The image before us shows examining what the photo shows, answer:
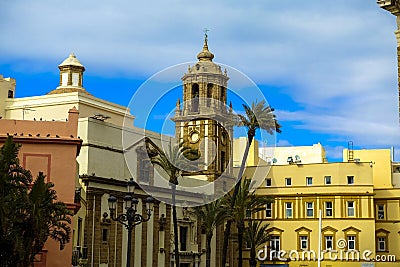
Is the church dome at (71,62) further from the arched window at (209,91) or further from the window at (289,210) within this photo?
the window at (289,210)

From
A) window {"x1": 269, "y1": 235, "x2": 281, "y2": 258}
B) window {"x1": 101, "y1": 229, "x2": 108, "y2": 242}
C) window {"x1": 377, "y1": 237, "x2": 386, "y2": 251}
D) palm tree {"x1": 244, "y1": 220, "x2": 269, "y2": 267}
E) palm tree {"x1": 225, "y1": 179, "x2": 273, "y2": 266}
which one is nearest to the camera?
window {"x1": 101, "y1": 229, "x2": 108, "y2": 242}

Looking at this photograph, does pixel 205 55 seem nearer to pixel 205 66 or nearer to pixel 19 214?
pixel 205 66

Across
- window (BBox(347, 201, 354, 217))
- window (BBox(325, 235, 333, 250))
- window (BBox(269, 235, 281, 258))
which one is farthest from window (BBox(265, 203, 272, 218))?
window (BBox(347, 201, 354, 217))

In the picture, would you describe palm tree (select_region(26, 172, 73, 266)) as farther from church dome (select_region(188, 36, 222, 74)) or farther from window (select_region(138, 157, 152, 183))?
church dome (select_region(188, 36, 222, 74))

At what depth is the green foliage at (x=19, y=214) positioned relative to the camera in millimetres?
21516

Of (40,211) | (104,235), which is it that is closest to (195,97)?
(104,235)

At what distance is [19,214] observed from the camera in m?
22.5

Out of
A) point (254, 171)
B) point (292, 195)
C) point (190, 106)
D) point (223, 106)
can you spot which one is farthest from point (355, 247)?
point (190, 106)

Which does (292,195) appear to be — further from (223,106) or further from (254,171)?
(223,106)

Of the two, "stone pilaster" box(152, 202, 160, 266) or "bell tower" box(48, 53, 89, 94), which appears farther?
"bell tower" box(48, 53, 89, 94)

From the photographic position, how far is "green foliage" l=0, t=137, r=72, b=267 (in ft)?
70.6

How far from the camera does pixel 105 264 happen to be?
4244 cm

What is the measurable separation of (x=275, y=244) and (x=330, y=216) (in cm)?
520

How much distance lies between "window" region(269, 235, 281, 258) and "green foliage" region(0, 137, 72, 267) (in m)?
34.3
